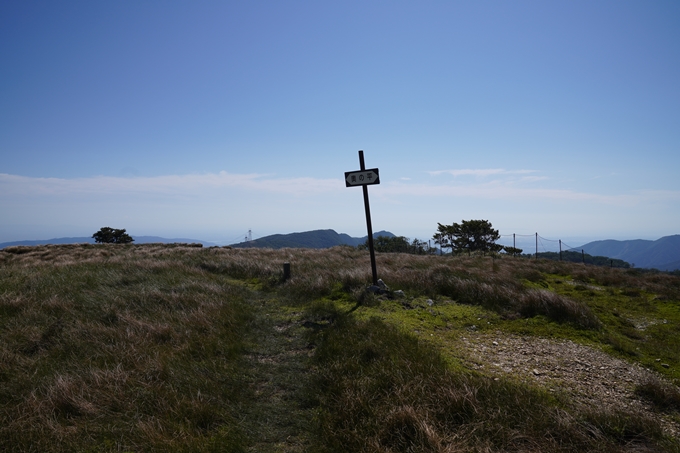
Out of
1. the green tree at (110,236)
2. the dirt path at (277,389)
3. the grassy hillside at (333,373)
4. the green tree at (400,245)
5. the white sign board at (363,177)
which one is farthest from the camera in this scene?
the green tree at (110,236)

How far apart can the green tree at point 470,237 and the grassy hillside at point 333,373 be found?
1317 inches

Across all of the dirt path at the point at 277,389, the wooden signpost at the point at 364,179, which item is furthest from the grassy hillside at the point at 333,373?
the wooden signpost at the point at 364,179

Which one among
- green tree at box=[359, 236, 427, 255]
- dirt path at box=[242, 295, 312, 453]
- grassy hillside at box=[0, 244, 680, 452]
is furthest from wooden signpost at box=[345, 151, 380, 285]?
green tree at box=[359, 236, 427, 255]

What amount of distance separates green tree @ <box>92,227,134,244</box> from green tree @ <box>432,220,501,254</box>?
51320 millimetres

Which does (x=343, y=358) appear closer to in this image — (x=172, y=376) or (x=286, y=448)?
(x=286, y=448)

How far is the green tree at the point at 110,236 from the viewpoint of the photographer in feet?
178

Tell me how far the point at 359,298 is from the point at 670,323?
261 inches

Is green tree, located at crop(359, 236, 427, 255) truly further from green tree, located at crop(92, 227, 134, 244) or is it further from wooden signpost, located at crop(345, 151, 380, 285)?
green tree, located at crop(92, 227, 134, 244)

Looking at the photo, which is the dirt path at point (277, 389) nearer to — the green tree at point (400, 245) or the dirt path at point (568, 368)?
the dirt path at point (568, 368)

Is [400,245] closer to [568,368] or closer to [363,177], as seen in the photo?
[363,177]

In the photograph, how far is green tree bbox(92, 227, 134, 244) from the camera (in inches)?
2141

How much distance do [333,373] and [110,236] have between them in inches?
2515

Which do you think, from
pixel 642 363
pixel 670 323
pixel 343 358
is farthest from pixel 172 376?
pixel 670 323

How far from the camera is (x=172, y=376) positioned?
13.3 feet
